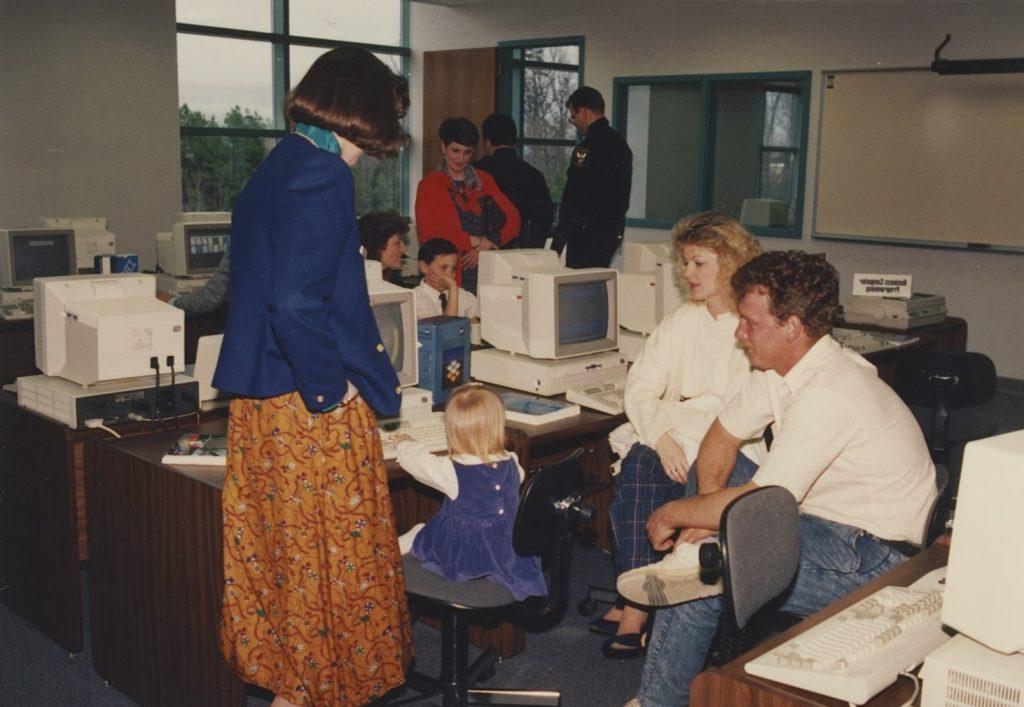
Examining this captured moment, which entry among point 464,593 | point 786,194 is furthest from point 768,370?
point 786,194

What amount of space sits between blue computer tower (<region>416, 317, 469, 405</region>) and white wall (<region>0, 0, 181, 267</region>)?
4.69 m

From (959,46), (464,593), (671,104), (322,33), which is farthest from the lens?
(322,33)

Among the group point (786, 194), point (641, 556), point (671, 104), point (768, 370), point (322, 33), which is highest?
point (322, 33)

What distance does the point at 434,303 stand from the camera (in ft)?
14.5

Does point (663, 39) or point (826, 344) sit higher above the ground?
point (663, 39)

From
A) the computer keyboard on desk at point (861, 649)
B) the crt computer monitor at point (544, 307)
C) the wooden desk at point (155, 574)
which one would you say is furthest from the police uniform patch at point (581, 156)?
the computer keyboard on desk at point (861, 649)

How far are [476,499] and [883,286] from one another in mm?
3323

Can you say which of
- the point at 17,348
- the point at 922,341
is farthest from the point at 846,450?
the point at 17,348

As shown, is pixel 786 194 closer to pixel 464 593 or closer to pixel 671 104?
pixel 671 104

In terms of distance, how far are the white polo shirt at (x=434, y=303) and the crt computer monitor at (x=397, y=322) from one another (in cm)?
106

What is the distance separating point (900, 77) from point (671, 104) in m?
1.93

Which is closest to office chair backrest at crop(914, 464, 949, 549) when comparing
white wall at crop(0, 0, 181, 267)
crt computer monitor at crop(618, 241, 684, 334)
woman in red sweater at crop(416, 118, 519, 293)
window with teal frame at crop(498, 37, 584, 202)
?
crt computer monitor at crop(618, 241, 684, 334)

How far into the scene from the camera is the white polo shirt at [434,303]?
434 cm

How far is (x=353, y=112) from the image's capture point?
214cm
